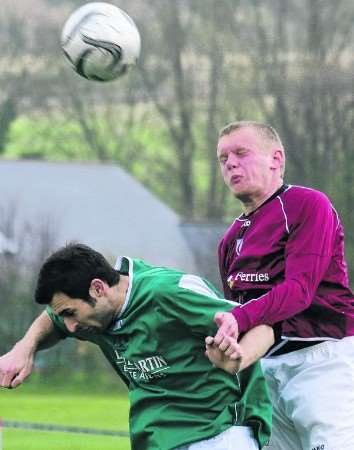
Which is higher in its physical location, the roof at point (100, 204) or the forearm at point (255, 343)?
the forearm at point (255, 343)

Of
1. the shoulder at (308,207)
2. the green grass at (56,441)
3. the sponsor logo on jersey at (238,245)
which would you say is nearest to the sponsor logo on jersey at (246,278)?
the sponsor logo on jersey at (238,245)

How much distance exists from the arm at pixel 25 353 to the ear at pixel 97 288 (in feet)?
1.59

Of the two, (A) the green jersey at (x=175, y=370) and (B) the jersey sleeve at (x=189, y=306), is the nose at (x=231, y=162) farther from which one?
(B) the jersey sleeve at (x=189, y=306)

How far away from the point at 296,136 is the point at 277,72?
2460 mm

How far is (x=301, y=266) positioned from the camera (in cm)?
535

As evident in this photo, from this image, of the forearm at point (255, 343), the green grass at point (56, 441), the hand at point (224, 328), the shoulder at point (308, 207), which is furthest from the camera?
the green grass at point (56, 441)

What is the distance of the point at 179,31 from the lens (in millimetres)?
46281

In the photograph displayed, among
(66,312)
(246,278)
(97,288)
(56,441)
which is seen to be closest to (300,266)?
(246,278)

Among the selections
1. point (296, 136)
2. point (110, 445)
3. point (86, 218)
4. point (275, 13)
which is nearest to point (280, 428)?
point (110, 445)

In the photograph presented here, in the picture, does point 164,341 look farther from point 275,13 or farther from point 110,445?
point 275,13

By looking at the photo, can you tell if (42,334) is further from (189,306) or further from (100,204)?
(100,204)

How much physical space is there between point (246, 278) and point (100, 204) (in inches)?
1495

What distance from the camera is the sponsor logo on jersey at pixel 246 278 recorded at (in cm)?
568

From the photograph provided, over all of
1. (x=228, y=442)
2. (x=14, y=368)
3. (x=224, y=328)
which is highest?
(x=224, y=328)
